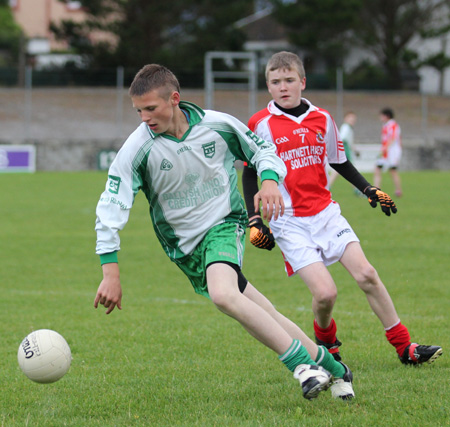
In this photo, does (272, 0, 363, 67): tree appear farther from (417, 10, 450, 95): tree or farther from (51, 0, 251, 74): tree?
(417, 10, 450, 95): tree

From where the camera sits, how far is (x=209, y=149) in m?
A: 4.39

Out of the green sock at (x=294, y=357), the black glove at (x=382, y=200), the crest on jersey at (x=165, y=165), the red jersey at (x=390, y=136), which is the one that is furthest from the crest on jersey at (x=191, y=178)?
the red jersey at (x=390, y=136)

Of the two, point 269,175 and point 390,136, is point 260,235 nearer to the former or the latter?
point 269,175

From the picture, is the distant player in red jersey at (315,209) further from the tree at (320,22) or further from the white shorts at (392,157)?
the tree at (320,22)

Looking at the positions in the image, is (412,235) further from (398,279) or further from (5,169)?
(5,169)

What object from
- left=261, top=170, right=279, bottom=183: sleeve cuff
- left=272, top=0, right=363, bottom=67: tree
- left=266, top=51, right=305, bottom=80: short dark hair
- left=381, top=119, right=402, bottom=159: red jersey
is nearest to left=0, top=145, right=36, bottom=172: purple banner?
left=381, top=119, right=402, bottom=159: red jersey

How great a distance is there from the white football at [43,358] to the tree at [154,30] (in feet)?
116

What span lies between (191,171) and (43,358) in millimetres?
1344

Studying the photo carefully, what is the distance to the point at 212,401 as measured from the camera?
14.2 ft

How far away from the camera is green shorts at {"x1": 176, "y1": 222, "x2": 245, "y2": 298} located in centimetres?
420

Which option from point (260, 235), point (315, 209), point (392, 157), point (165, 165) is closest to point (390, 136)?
point (392, 157)

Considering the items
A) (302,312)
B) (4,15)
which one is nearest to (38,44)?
(4,15)

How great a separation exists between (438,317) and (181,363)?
102 inches

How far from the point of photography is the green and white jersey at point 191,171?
424 centimetres
